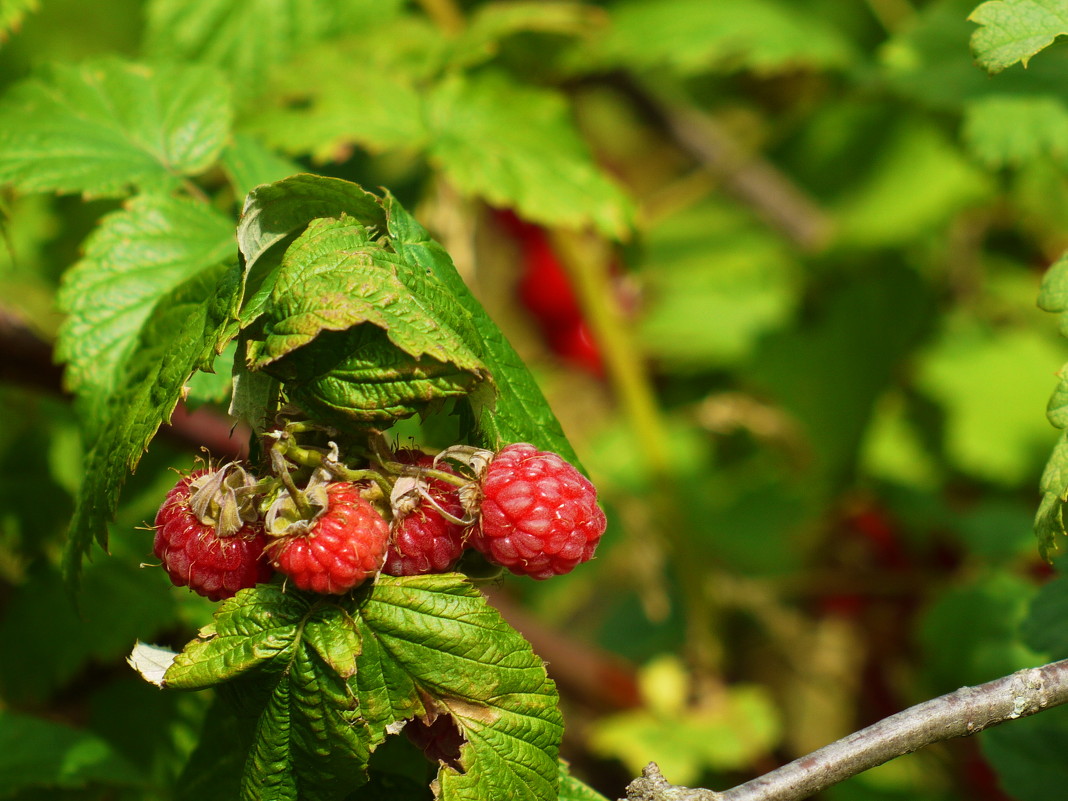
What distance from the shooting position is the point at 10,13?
49.0 inches

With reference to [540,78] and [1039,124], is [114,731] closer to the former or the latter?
[540,78]

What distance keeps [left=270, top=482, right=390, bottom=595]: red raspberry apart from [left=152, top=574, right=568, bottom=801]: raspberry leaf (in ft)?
0.13

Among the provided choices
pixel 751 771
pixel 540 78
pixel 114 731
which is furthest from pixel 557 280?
pixel 114 731

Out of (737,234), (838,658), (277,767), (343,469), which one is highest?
(737,234)

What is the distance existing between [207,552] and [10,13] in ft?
2.90

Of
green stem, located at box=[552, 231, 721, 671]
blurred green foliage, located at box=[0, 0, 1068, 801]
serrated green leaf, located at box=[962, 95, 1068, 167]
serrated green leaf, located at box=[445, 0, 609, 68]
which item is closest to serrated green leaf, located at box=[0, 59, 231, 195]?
blurred green foliage, located at box=[0, 0, 1068, 801]

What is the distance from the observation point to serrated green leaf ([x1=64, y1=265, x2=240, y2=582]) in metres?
0.79

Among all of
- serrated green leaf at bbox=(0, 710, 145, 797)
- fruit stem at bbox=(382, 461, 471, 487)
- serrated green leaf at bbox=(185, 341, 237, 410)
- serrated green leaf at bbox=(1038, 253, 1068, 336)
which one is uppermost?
serrated green leaf at bbox=(1038, 253, 1068, 336)

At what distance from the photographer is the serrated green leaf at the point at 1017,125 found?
1474 mm

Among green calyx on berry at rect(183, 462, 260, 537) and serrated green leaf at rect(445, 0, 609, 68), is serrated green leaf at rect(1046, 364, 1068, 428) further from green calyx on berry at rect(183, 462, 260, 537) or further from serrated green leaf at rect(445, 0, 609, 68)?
serrated green leaf at rect(445, 0, 609, 68)

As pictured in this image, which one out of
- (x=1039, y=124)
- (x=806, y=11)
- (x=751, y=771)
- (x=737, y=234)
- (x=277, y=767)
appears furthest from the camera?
(x=737, y=234)

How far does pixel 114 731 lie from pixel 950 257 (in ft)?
7.79

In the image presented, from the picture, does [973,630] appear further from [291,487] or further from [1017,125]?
[291,487]

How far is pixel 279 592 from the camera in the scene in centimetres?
77
